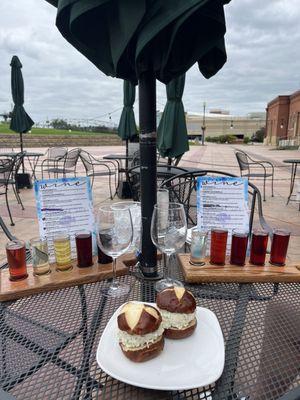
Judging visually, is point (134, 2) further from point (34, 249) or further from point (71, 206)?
point (34, 249)

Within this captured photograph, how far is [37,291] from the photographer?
0.92m

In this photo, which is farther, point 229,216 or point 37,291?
point 229,216

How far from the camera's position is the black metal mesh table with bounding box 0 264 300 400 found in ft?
2.01

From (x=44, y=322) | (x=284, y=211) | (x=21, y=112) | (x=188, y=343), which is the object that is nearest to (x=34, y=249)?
(x=44, y=322)

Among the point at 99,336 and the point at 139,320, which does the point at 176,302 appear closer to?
the point at 139,320

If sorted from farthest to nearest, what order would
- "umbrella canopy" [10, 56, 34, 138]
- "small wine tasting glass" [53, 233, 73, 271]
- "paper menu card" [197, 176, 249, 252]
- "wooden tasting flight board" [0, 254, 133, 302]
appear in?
"umbrella canopy" [10, 56, 34, 138] → "paper menu card" [197, 176, 249, 252] → "small wine tasting glass" [53, 233, 73, 271] → "wooden tasting flight board" [0, 254, 133, 302]

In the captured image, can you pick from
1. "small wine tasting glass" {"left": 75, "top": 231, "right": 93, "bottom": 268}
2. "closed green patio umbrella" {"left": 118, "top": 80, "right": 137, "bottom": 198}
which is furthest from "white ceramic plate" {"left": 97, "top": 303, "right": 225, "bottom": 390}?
"closed green patio umbrella" {"left": 118, "top": 80, "right": 137, "bottom": 198}

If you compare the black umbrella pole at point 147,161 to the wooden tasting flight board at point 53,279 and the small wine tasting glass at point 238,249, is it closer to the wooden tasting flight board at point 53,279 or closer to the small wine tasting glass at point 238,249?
the wooden tasting flight board at point 53,279

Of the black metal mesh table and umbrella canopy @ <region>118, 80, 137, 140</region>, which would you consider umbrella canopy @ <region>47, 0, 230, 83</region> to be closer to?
the black metal mesh table

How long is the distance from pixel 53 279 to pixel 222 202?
68 centimetres

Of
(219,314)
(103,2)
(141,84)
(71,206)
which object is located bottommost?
(219,314)

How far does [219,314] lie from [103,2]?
884 mm

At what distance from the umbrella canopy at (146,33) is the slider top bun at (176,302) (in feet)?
2.04

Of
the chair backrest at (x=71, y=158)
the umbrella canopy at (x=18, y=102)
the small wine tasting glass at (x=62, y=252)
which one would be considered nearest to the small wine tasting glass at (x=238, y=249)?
the small wine tasting glass at (x=62, y=252)
